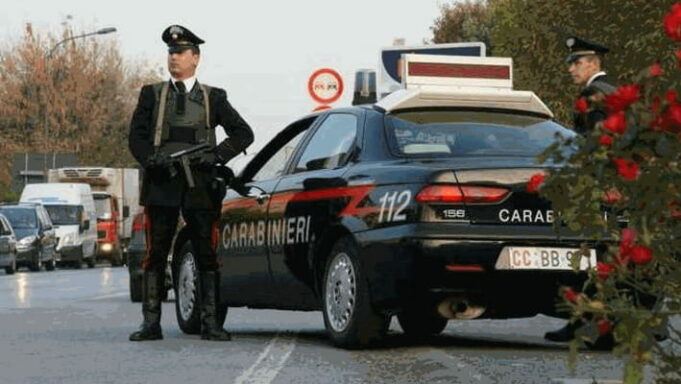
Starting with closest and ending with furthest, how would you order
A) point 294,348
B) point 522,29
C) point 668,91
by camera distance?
point 668,91, point 294,348, point 522,29

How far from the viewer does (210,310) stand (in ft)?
39.2

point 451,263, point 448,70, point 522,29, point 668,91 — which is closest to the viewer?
point 668,91

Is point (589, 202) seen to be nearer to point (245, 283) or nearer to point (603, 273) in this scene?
point (603, 273)

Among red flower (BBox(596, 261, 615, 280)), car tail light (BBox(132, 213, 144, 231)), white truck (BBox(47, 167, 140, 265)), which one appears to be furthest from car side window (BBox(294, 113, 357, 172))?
white truck (BBox(47, 167, 140, 265))

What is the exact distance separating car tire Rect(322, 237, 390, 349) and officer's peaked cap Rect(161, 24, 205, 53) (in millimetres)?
1726

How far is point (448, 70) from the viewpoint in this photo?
552 inches

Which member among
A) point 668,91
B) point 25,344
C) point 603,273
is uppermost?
point 668,91

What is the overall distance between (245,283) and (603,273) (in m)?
6.77

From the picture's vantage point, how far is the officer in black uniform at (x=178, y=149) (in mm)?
11742

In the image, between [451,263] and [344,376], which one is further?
[451,263]

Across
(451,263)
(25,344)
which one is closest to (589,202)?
(451,263)

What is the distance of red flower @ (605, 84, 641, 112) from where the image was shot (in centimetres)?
568

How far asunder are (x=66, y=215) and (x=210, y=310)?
40.2m

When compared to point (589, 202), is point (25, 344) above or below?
below
